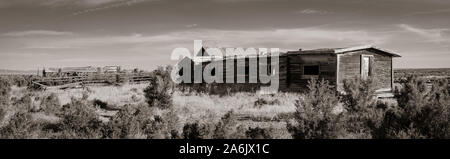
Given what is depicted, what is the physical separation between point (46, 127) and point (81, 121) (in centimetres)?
177

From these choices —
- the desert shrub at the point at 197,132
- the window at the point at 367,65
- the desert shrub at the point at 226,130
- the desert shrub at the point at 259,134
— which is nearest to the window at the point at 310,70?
the window at the point at 367,65

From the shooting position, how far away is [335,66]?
1856cm

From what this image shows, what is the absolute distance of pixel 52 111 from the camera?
44.5ft

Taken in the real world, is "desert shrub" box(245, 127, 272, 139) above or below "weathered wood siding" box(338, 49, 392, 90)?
below

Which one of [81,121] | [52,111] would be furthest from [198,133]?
[52,111]

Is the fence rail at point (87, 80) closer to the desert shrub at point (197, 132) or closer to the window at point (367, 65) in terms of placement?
the window at point (367, 65)

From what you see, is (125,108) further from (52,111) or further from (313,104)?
(52,111)

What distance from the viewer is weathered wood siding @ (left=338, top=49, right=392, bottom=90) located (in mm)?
19016

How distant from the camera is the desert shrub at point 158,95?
15266mm

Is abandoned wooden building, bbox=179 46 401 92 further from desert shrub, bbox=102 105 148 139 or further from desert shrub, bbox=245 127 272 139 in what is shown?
desert shrub, bbox=102 105 148 139

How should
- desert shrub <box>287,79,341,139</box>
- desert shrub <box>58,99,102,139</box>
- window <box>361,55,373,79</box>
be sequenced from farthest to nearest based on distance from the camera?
1. window <box>361,55,373,79</box>
2. desert shrub <box>58,99,102,139</box>
3. desert shrub <box>287,79,341,139</box>

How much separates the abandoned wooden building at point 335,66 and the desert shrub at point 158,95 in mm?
8387

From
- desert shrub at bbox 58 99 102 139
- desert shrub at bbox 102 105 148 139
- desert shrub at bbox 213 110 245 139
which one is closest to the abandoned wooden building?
desert shrub at bbox 213 110 245 139

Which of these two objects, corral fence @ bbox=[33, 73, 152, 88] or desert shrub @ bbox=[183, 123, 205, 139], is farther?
corral fence @ bbox=[33, 73, 152, 88]
